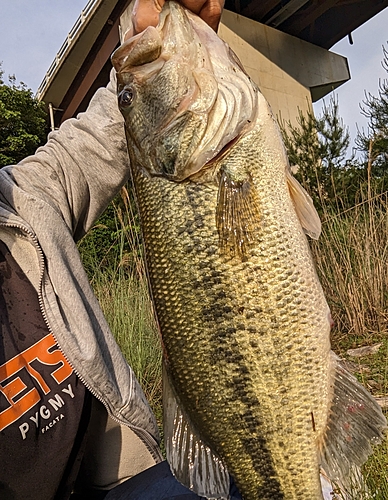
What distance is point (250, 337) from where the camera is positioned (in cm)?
131

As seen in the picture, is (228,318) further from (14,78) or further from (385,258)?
(14,78)

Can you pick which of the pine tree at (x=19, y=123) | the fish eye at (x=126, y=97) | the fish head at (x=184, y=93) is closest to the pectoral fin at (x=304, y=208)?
the fish head at (x=184, y=93)

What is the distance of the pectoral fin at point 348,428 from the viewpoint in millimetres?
1316

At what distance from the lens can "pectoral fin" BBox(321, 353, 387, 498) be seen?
51.8 inches

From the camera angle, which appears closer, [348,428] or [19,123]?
[348,428]

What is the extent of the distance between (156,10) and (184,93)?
280 millimetres

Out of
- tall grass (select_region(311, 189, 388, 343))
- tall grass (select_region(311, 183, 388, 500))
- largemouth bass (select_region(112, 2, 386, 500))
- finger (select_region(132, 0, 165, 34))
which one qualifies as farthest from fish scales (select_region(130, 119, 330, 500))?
tall grass (select_region(311, 189, 388, 343))

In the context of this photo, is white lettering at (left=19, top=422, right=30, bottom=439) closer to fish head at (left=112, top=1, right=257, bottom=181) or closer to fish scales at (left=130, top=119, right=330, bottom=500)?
fish scales at (left=130, top=119, right=330, bottom=500)

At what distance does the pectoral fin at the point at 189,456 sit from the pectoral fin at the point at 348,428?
30 centimetres

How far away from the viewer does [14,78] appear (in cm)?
1881

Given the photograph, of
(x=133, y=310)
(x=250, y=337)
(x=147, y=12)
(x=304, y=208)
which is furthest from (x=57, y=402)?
(x=133, y=310)

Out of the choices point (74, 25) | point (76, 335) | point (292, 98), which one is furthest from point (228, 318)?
point (74, 25)

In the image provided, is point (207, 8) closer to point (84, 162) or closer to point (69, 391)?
point (84, 162)

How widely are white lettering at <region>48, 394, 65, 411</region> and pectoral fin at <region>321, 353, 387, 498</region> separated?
0.80 metres
